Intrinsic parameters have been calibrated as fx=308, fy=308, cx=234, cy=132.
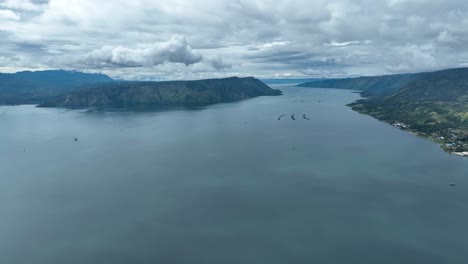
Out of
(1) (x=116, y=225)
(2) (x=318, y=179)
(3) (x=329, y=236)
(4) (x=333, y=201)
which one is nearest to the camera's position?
(3) (x=329, y=236)

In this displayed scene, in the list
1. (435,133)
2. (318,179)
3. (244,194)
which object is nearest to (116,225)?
(244,194)

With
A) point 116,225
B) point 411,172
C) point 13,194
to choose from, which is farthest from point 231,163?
point 13,194

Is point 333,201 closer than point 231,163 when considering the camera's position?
Yes

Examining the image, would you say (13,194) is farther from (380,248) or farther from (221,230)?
(380,248)

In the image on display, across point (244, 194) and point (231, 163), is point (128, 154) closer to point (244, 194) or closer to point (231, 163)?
point (231, 163)

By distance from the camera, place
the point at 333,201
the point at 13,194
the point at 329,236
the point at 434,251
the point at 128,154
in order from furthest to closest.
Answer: the point at 128,154
the point at 13,194
the point at 333,201
the point at 329,236
the point at 434,251

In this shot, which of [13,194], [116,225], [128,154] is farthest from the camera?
[128,154]
